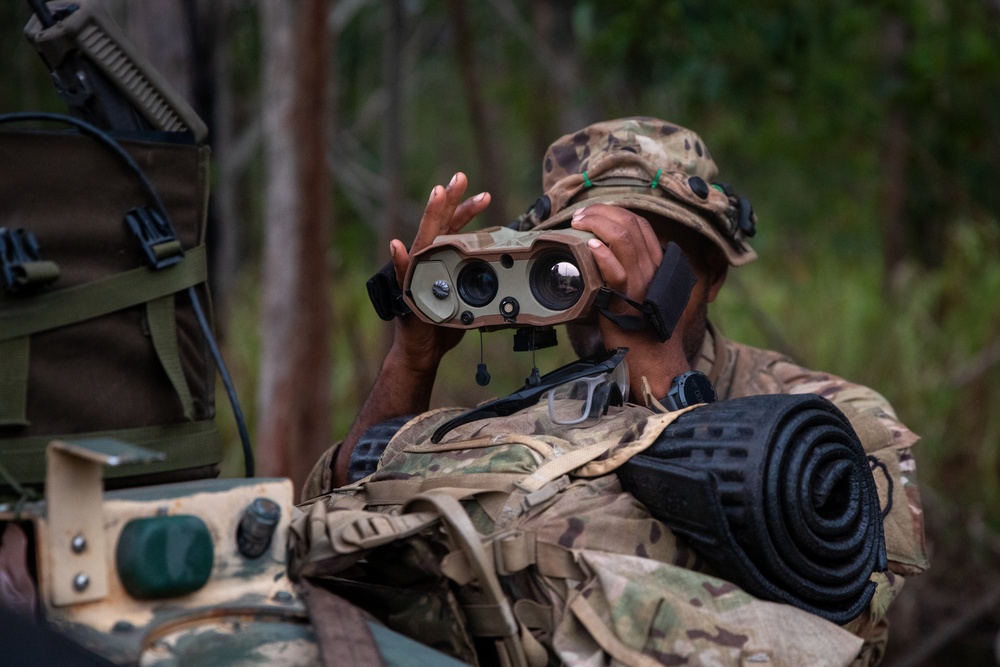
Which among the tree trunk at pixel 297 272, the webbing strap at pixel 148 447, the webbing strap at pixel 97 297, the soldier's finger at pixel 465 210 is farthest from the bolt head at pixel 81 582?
the tree trunk at pixel 297 272

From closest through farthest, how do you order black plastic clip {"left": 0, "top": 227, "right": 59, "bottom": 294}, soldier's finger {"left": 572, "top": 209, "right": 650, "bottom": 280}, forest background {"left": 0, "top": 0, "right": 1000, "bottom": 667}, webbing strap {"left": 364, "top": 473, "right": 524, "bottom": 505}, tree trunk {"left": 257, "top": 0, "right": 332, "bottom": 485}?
black plastic clip {"left": 0, "top": 227, "right": 59, "bottom": 294}
webbing strap {"left": 364, "top": 473, "right": 524, "bottom": 505}
soldier's finger {"left": 572, "top": 209, "right": 650, "bottom": 280}
tree trunk {"left": 257, "top": 0, "right": 332, "bottom": 485}
forest background {"left": 0, "top": 0, "right": 1000, "bottom": 667}

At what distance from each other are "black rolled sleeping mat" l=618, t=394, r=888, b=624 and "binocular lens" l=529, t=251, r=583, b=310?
285mm

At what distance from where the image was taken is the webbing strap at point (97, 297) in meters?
1.46

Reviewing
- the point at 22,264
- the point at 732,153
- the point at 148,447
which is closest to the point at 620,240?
the point at 148,447

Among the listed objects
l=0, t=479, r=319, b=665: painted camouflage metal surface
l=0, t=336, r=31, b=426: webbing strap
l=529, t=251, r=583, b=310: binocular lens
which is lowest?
l=0, t=479, r=319, b=665: painted camouflage metal surface

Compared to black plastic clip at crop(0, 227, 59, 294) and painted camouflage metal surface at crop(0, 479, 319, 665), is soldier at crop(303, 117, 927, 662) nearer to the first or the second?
painted camouflage metal surface at crop(0, 479, 319, 665)

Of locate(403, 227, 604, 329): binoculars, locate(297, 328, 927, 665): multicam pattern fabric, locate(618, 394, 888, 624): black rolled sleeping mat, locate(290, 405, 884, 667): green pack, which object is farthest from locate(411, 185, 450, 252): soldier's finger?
locate(618, 394, 888, 624): black rolled sleeping mat

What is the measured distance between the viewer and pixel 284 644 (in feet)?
4.39

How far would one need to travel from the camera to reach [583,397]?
184 centimetres

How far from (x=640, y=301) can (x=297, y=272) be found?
2455 millimetres

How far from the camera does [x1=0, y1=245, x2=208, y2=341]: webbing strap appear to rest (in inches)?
57.4

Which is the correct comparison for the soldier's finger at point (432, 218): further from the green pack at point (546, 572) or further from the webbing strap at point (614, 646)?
the webbing strap at point (614, 646)

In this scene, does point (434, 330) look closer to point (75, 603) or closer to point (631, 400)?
point (631, 400)

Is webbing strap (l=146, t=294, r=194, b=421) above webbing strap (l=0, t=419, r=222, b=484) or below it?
above
